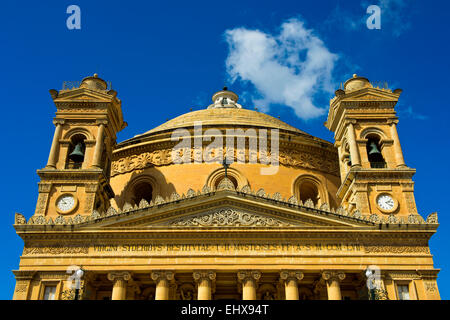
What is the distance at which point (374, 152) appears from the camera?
2786 cm

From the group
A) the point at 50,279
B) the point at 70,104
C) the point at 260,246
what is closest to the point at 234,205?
the point at 260,246

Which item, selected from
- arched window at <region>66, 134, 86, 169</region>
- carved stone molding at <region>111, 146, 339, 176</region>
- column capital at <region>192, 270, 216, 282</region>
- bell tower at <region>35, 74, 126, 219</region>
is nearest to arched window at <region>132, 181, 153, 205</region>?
carved stone molding at <region>111, 146, 339, 176</region>

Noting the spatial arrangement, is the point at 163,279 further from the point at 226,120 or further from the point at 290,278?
the point at 226,120

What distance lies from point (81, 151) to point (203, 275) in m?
9.81

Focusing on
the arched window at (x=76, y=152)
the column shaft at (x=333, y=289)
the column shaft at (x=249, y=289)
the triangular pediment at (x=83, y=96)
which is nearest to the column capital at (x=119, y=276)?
the column shaft at (x=249, y=289)

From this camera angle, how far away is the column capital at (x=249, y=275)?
23.1 meters

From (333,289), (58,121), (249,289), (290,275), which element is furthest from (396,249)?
(58,121)

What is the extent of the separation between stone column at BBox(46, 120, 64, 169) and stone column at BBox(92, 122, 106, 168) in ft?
6.49

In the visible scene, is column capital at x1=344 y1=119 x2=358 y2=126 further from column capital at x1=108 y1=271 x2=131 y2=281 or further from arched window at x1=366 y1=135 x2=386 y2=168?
column capital at x1=108 y1=271 x2=131 y2=281

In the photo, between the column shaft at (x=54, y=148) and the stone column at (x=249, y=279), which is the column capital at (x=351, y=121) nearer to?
the stone column at (x=249, y=279)

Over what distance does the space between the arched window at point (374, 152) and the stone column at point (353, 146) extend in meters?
0.94

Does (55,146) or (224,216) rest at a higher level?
(55,146)

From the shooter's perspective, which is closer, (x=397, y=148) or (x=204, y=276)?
(x=204, y=276)

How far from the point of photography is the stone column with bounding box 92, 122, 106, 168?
89.0ft
